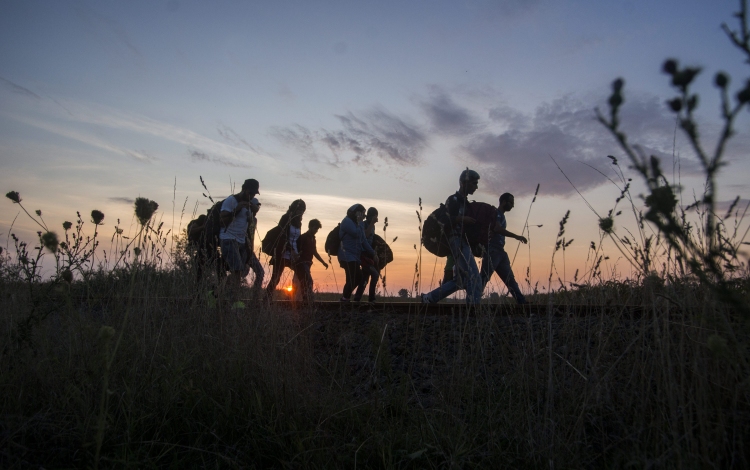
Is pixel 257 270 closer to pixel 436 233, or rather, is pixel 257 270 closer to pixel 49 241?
pixel 436 233

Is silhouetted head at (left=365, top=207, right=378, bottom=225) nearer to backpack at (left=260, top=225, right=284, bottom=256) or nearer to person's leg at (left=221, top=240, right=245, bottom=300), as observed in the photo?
backpack at (left=260, top=225, right=284, bottom=256)

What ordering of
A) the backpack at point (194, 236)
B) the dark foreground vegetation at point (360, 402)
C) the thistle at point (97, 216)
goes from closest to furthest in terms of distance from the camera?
the dark foreground vegetation at point (360, 402), the thistle at point (97, 216), the backpack at point (194, 236)

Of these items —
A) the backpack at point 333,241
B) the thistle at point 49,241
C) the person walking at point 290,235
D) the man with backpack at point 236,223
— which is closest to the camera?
the thistle at point 49,241

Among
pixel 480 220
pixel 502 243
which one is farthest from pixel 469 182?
pixel 502 243

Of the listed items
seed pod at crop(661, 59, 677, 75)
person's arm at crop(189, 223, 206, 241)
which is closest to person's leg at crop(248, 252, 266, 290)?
person's arm at crop(189, 223, 206, 241)

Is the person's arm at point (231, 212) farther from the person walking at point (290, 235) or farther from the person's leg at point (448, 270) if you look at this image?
the person's leg at point (448, 270)

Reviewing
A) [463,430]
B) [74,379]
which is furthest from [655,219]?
→ [74,379]

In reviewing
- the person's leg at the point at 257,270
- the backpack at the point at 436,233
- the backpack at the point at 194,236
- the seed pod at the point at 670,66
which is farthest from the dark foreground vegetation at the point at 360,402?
the backpack at the point at 194,236

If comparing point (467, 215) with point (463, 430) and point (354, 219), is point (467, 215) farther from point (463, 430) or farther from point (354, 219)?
point (463, 430)

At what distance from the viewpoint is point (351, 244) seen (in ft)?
28.0

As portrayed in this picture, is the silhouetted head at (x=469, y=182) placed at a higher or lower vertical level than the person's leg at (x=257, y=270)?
higher

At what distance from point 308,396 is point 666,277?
2.25m

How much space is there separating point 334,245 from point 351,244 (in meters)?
0.60

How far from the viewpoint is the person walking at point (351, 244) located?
8.44m
